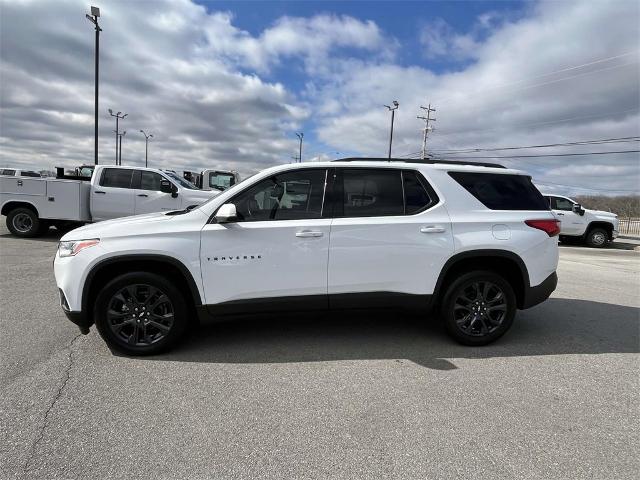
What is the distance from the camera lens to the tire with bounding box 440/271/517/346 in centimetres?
416

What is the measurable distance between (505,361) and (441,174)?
1.91m

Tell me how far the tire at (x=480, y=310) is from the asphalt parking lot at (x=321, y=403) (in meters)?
0.16

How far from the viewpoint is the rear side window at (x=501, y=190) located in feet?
13.9

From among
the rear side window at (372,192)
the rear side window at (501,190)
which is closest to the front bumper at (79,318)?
the rear side window at (372,192)

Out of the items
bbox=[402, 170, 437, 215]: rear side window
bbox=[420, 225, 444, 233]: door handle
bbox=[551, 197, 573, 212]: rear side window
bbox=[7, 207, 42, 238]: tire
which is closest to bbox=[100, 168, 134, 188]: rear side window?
bbox=[7, 207, 42, 238]: tire

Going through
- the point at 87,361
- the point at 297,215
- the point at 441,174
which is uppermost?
the point at 441,174

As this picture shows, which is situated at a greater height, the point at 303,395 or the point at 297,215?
the point at 297,215

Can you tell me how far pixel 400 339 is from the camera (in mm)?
4391

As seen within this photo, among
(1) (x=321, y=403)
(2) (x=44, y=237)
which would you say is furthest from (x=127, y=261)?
(2) (x=44, y=237)

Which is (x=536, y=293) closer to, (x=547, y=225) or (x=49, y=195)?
(x=547, y=225)

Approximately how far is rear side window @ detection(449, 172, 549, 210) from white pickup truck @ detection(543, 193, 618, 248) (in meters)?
13.3

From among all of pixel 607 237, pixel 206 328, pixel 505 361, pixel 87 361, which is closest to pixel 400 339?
pixel 505 361

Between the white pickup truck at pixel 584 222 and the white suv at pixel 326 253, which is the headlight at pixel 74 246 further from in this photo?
the white pickup truck at pixel 584 222

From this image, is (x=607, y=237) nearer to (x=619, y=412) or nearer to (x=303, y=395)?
(x=619, y=412)
